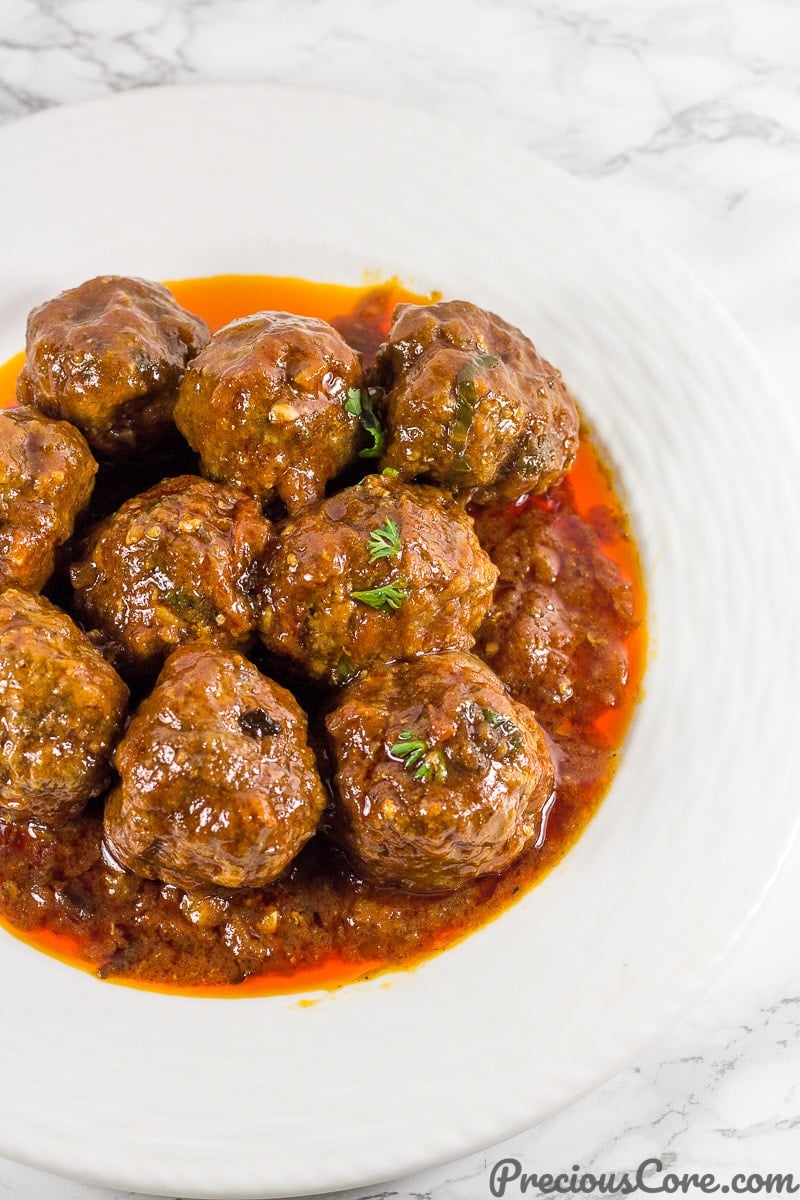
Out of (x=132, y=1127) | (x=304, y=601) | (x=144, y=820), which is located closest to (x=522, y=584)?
(x=304, y=601)

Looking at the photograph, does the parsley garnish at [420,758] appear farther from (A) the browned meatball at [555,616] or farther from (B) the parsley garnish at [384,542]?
(A) the browned meatball at [555,616]

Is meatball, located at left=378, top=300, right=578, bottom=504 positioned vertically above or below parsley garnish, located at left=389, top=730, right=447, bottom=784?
above

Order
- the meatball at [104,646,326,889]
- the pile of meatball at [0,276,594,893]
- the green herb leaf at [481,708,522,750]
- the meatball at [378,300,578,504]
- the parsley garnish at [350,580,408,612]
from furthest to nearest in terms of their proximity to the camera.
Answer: the meatball at [378,300,578,504] < the parsley garnish at [350,580,408,612] < the green herb leaf at [481,708,522,750] < the pile of meatball at [0,276,594,893] < the meatball at [104,646,326,889]

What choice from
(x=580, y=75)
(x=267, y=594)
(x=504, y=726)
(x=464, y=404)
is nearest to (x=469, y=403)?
(x=464, y=404)

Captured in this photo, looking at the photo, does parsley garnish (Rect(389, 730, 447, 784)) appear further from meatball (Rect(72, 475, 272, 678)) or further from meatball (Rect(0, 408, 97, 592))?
meatball (Rect(0, 408, 97, 592))

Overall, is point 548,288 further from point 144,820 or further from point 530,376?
point 144,820

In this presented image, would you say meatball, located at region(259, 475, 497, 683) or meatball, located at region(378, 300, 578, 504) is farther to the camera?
meatball, located at region(378, 300, 578, 504)

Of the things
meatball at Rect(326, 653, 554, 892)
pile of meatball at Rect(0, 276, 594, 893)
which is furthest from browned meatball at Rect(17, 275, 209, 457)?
meatball at Rect(326, 653, 554, 892)

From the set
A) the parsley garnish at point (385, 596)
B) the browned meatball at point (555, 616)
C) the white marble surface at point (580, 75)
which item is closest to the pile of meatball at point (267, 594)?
the parsley garnish at point (385, 596)
